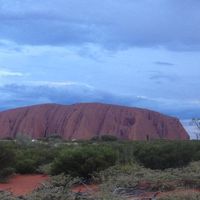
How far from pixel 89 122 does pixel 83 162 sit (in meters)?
68.9

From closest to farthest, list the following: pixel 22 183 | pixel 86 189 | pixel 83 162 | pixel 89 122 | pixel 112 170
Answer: pixel 86 189 < pixel 112 170 < pixel 83 162 < pixel 22 183 < pixel 89 122

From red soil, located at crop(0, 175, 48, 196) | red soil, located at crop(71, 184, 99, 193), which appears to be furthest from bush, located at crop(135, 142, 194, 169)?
red soil, located at crop(71, 184, 99, 193)

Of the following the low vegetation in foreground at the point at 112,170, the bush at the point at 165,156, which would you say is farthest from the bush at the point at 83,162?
the bush at the point at 165,156

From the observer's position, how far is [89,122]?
9281 cm

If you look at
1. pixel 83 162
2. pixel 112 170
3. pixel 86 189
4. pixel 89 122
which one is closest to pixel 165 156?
pixel 83 162

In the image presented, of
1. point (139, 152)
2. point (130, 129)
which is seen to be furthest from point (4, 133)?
point (139, 152)

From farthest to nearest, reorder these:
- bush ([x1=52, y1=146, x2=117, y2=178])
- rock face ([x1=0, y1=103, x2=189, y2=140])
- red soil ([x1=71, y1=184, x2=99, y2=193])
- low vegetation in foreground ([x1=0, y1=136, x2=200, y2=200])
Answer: rock face ([x1=0, y1=103, x2=189, y2=140])
bush ([x1=52, y1=146, x2=117, y2=178])
red soil ([x1=71, y1=184, x2=99, y2=193])
low vegetation in foreground ([x1=0, y1=136, x2=200, y2=200])

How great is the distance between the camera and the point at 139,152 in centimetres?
2872

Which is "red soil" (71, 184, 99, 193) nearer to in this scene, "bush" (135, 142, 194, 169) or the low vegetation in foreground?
the low vegetation in foreground

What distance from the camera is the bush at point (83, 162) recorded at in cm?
2347

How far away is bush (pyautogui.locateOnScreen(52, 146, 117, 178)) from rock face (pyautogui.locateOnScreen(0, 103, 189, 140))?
63089 mm

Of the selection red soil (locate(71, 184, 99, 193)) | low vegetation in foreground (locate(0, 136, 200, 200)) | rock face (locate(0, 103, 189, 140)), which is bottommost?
red soil (locate(71, 184, 99, 193))

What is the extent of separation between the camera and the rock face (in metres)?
90.2

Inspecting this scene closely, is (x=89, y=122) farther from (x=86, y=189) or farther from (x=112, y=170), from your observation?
(x=86, y=189)
